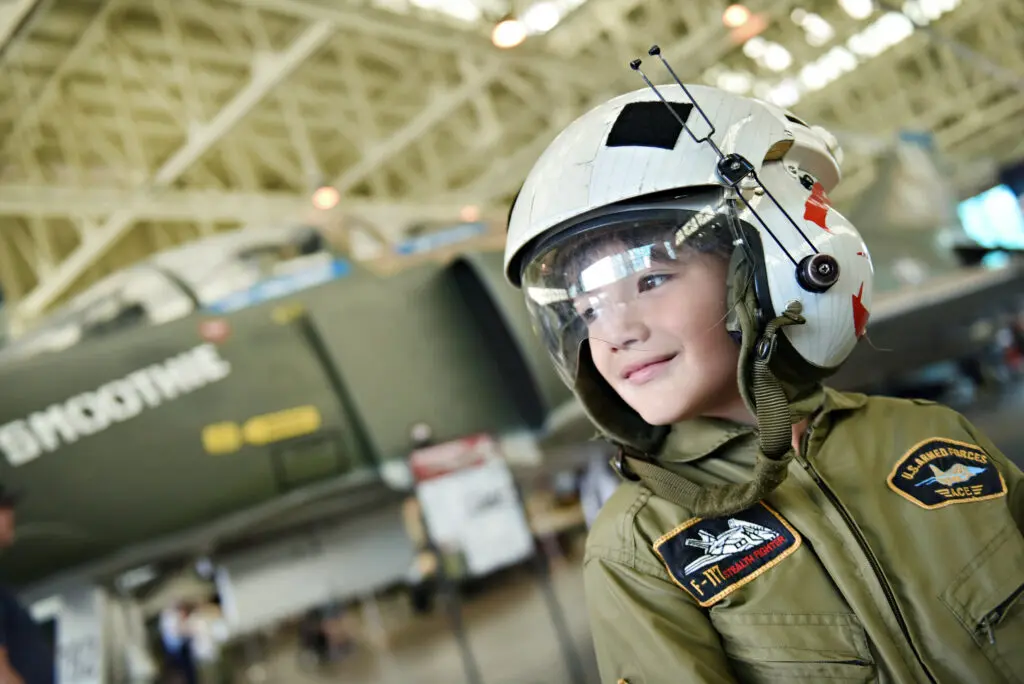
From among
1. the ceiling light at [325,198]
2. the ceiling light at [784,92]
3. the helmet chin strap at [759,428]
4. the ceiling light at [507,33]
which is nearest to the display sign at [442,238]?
the ceiling light at [325,198]

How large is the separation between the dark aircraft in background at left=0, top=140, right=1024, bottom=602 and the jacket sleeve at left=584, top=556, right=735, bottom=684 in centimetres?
201

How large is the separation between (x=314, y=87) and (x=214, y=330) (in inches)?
393

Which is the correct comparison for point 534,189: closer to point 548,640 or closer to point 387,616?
point 548,640

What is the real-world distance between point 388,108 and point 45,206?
17.7ft

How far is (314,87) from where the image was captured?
11.8 metres

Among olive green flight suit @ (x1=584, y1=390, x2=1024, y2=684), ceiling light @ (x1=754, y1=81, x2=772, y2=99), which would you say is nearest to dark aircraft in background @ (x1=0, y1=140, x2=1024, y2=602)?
olive green flight suit @ (x1=584, y1=390, x2=1024, y2=684)

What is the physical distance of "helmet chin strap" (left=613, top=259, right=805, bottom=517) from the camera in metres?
1.04

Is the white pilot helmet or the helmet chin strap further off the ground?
the white pilot helmet

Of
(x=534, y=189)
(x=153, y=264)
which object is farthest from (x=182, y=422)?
(x=534, y=189)

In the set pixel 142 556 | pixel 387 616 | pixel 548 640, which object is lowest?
pixel 548 640

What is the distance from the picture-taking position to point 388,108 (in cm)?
1199

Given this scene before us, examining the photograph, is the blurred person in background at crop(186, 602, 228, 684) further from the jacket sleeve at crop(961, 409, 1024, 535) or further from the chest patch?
the jacket sleeve at crop(961, 409, 1024, 535)

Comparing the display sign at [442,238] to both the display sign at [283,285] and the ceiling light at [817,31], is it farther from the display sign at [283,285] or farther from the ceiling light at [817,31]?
the ceiling light at [817,31]

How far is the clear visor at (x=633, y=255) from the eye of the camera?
114 centimetres
